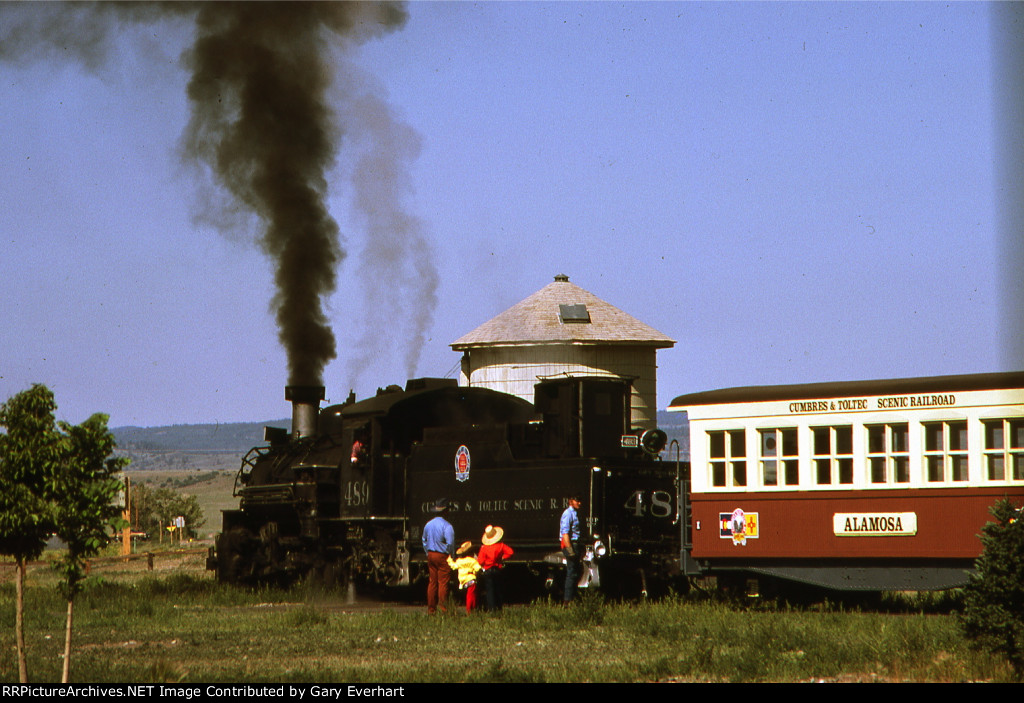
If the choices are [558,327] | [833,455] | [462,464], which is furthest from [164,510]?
[833,455]

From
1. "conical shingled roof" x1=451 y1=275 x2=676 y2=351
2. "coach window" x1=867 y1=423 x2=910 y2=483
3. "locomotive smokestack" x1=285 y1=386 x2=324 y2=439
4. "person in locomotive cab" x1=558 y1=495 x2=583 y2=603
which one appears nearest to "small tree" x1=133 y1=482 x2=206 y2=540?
"conical shingled roof" x1=451 y1=275 x2=676 y2=351

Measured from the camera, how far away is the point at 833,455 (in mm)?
18141

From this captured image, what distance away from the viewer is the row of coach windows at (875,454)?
666 inches

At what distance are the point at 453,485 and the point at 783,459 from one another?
21.9 ft

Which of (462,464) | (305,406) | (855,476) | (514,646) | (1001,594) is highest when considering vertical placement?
(305,406)

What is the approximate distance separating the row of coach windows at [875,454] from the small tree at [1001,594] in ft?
14.9

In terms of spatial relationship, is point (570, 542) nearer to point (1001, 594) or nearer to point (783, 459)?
point (783, 459)

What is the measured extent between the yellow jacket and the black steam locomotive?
68.3 inches

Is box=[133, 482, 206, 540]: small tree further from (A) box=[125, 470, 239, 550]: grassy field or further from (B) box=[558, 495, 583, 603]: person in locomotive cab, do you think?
(B) box=[558, 495, 583, 603]: person in locomotive cab

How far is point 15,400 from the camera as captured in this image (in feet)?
38.5

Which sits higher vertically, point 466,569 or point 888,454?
point 888,454

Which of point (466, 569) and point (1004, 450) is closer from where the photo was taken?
point (1004, 450)

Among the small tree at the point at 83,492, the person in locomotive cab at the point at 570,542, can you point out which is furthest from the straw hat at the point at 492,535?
the small tree at the point at 83,492
